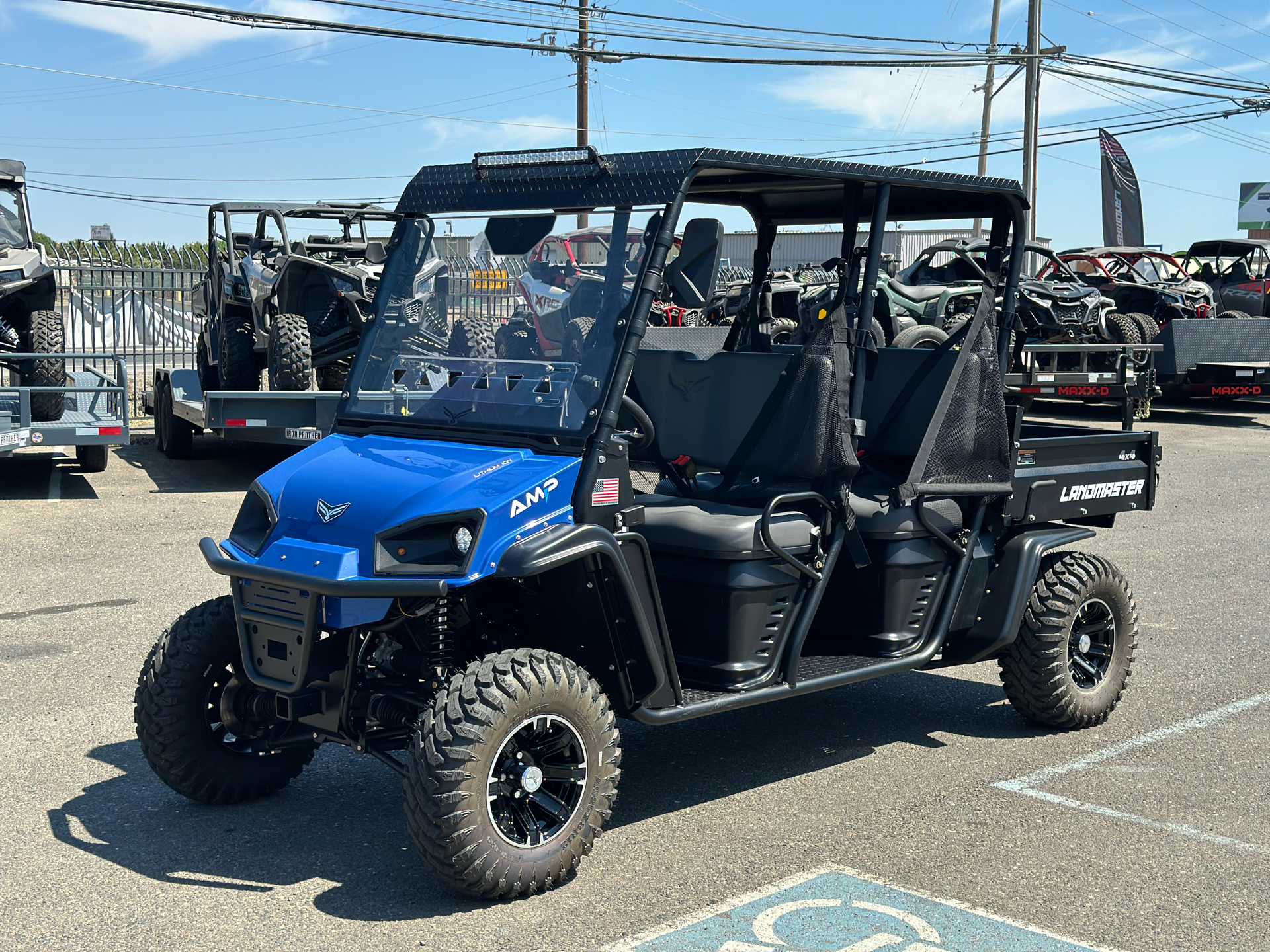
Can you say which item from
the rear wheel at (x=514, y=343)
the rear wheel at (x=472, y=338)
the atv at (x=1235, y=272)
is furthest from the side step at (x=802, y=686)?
the atv at (x=1235, y=272)

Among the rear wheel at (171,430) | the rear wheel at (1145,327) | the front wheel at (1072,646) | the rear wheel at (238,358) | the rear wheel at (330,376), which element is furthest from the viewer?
the rear wheel at (1145,327)

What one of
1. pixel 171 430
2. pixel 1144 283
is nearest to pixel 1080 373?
pixel 1144 283

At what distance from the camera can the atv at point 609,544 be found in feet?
13.2

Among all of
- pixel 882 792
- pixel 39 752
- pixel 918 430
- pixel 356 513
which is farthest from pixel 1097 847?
pixel 39 752

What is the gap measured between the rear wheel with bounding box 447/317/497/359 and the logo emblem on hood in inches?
33.2

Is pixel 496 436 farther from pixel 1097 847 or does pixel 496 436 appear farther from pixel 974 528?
pixel 1097 847

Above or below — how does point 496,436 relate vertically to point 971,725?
above

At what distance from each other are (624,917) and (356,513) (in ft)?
4.80

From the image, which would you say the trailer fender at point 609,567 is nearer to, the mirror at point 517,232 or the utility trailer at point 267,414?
the mirror at point 517,232

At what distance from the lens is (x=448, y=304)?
493 centimetres

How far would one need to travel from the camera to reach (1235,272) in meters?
23.4

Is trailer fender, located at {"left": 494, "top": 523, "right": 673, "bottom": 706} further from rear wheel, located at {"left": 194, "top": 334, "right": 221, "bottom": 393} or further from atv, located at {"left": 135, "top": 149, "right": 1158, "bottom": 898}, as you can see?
rear wheel, located at {"left": 194, "top": 334, "right": 221, "bottom": 393}

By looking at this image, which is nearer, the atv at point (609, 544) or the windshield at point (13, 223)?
the atv at point (609, 544)

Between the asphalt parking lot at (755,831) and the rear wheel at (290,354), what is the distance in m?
5.48
